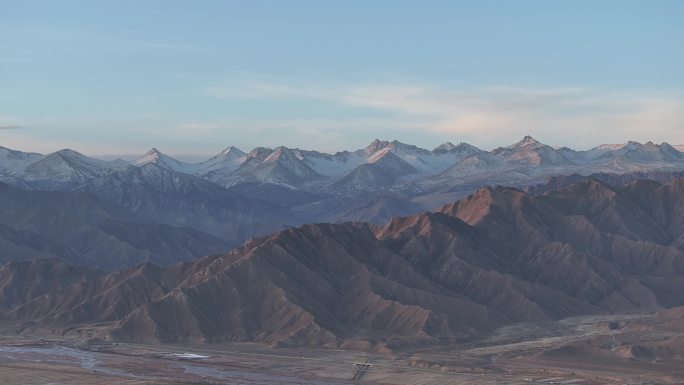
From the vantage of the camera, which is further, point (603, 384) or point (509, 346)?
point (509, 346)

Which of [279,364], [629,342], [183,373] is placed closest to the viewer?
[183,373]

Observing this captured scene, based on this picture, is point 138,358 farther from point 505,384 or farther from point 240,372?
point 505,384

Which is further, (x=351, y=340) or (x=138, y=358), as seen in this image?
(x=351, y=340)

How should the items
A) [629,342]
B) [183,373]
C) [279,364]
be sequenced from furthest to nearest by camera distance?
[629,342] → [279,364] → [183,373]

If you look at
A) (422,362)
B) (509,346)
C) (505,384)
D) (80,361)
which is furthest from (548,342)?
(80,361)

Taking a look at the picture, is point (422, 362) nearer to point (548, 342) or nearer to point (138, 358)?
point (548, 342)

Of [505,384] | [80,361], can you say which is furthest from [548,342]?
[80,361]
